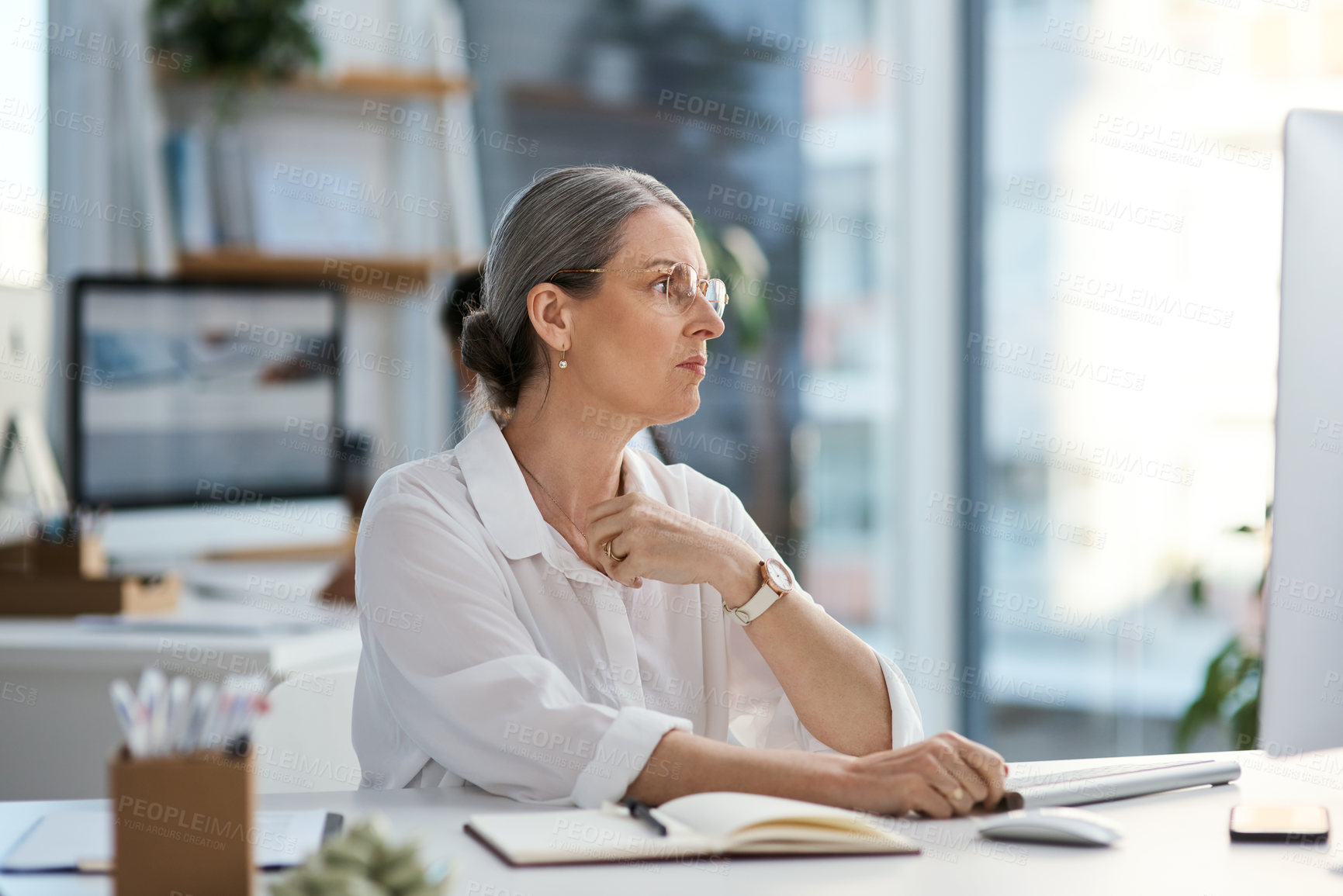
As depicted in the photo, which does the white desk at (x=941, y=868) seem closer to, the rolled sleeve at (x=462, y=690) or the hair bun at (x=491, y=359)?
the rolled sleeve at (x=462, y=690)

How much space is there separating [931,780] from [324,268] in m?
2.59

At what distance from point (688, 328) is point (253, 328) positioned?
5.69ft

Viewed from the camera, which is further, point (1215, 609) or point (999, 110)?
point (999, 110)

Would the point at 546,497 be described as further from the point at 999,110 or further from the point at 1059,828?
the point at 999,110

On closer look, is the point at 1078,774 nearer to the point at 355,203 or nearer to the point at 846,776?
the point at 846,776

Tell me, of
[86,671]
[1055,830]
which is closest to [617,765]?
[1055,830]

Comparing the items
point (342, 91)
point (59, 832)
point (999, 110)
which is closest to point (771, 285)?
point (999, 110)

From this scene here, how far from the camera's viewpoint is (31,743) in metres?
2.31

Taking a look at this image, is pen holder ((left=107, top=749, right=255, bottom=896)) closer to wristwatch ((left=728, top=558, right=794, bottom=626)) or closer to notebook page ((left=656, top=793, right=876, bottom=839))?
notebook page ((left=656, top=793, right=876, bottom=839))

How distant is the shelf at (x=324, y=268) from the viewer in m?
3.27

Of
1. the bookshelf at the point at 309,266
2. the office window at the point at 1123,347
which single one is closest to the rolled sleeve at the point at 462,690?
the office window at the point at 1123,347

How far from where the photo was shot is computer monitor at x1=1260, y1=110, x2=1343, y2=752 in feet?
3.40

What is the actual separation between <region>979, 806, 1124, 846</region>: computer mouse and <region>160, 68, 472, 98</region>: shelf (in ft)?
9.13

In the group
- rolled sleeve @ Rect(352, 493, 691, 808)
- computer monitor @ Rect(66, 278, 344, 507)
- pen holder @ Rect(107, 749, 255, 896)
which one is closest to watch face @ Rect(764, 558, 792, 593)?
rolled sleeve @ Rect(352, 493, 691, 808)
